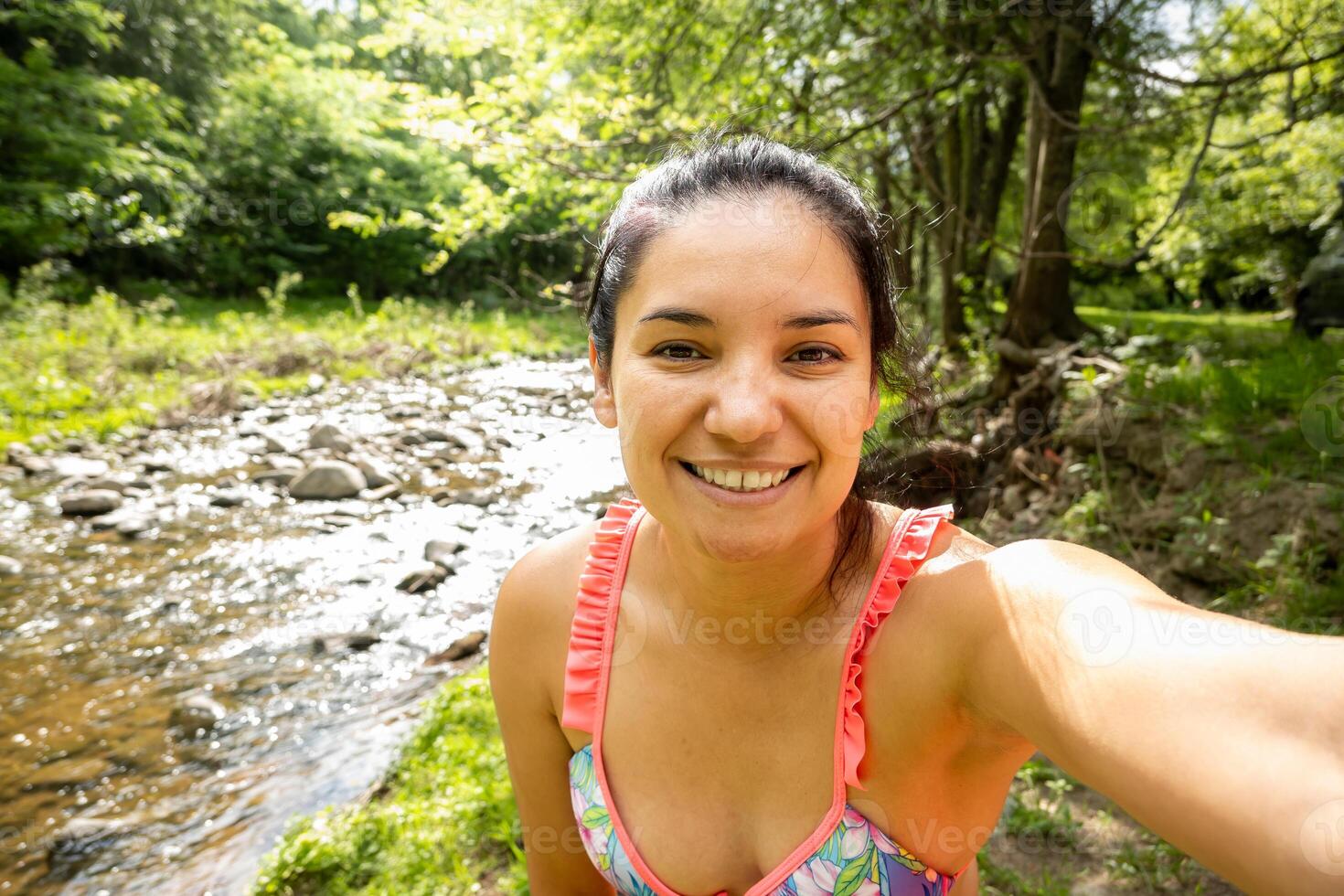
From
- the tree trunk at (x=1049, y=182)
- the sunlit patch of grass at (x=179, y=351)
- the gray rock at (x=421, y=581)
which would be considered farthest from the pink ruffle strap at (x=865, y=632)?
the gray rock at (x=421, y=581)

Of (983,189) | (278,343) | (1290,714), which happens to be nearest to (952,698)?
(1290,714)

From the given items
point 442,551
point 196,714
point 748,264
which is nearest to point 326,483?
point 442,551

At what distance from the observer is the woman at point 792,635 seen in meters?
0.96

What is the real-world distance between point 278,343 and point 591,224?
9111mm

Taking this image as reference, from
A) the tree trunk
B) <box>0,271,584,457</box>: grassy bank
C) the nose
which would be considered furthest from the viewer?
<box>0,271,584,457</box>: grassy bank

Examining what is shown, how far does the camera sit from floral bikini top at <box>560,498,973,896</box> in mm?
1354

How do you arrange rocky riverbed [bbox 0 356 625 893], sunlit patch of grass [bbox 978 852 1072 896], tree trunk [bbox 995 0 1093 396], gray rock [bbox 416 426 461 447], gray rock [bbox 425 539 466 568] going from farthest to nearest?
gray rock [bbox 416 426 461 447], gray rock [bbox 425 539 466 568], tree trunk [bbox 995 0 1093 396], rocky riverbed [bbox 0 356 625 893], sunlit patch of grass [bbox 978 852 1072 896]

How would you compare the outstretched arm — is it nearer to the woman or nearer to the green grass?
the woman

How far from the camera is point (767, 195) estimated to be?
4.63 feet

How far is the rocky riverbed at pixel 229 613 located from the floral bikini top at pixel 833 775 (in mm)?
2275

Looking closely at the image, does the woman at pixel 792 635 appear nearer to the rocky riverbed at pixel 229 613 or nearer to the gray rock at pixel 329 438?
the rocky riverbed at pixel 229 613

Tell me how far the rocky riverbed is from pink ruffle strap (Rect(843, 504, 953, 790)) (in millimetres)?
2788

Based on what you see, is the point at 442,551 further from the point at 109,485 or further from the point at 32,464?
the point at 32,464

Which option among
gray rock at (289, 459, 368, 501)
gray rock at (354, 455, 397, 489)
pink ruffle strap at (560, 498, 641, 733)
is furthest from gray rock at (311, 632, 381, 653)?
pink ruffle strap at (560, 498, 641, 733)
